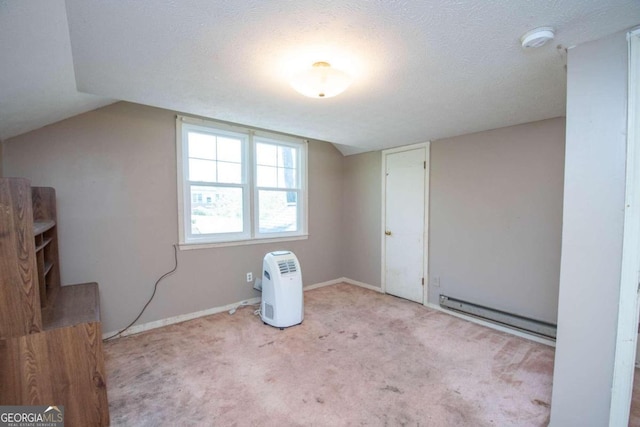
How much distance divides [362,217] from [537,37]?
10.3ft

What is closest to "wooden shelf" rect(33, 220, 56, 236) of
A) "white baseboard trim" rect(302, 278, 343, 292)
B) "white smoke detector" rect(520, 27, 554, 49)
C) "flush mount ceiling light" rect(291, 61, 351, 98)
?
"flush mount ceiling light" rect(291, 61, 351, 98)

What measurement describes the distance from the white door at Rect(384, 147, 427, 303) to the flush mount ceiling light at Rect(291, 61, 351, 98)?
2.18 m

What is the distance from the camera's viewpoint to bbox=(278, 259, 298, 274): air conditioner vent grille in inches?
115

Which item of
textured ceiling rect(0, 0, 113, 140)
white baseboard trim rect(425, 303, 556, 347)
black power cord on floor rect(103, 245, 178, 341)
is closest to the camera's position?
textured ceiling rect(0, 0, 113, 140)

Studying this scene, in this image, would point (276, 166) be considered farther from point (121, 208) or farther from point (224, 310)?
point (224, 310)

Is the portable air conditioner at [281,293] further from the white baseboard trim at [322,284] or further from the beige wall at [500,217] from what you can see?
the beige wall at [500,217]

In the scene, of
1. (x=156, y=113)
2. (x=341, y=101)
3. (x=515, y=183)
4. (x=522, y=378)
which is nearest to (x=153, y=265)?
(x=156, y=113)

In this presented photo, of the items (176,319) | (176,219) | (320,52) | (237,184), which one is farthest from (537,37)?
(176,319)

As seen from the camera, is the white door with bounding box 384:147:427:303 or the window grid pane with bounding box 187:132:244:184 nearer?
the window grid pane with bounding box 187:132:244:184

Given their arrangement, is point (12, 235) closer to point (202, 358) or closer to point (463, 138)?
point (202, 358)

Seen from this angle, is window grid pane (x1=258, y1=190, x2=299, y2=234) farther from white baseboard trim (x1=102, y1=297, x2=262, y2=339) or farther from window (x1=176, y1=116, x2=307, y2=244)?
white baseboard trim (x1=102, y1=297, x2=262, y2=339)

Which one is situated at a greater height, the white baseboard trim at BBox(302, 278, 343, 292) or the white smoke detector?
the white smoke detector

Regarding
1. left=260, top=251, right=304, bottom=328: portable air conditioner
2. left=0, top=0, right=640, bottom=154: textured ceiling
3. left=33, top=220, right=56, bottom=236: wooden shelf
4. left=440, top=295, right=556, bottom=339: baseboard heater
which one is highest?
left=0, top=0, right=640, bottom=154: textured ceiling

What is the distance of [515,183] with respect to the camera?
2771 mm
